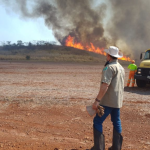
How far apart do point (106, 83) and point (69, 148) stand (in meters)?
1.51

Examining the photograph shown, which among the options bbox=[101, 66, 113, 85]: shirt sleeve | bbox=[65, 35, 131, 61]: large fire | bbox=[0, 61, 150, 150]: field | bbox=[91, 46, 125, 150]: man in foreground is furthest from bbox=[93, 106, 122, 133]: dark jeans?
bbox=[65, 35, 131, 61]: large fire

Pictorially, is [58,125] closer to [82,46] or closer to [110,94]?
[110,94]

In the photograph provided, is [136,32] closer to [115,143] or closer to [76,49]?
[76,49]

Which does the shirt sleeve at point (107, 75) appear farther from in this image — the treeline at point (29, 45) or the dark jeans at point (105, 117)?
the treeline at point (29, 45)

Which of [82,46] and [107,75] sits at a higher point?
[82,46]

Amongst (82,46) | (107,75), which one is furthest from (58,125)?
(82,46)

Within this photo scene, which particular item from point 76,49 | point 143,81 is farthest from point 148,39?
point 143,81

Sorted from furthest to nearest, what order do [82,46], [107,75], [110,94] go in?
1. [82,46]
2. [110,94]
3. [107,75]

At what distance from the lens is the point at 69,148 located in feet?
11.9

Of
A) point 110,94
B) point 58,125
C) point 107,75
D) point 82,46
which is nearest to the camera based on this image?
point 107,75

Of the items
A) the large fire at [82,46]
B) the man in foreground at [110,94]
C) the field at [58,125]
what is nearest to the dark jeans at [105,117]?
the man in foreground at [110,94]

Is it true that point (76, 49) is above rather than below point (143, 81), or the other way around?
above

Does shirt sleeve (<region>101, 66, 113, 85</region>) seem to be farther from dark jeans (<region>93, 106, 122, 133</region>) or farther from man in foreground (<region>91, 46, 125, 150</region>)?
dark jeans (<region>93, 106, 122, 133</region>)

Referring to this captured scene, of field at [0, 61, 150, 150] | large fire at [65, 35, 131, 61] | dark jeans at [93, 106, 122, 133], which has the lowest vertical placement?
field at [0, 61, 150, 150]
